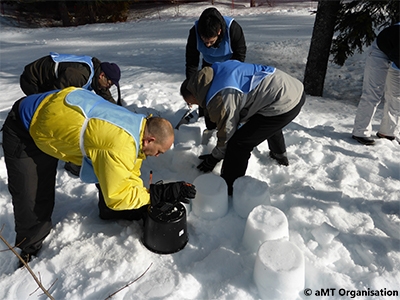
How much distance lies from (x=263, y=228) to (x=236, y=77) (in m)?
1.20

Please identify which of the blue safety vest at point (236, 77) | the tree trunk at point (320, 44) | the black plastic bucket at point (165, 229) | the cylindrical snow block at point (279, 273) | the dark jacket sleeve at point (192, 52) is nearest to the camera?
the cylindrical snow block at point (279, 273)

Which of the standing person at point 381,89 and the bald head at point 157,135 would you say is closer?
the bald head at point 157,135

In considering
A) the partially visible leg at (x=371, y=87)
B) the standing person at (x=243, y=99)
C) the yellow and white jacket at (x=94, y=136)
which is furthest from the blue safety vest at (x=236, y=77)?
the partially visible leg at (x=371, y=87)

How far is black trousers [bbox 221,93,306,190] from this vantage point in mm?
3092

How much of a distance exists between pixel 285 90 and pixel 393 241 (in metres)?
1.51

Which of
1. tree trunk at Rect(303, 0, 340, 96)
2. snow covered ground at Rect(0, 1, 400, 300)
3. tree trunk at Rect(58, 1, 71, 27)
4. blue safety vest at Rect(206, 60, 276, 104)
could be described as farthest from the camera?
tree trunk at Rect(58, 1, 71, 27)

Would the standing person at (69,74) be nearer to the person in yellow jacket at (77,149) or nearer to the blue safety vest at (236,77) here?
the person in yellow jacket at (77,149)

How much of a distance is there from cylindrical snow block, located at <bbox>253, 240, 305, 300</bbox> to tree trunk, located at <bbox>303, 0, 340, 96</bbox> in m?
4.62

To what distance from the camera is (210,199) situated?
9.99 feet

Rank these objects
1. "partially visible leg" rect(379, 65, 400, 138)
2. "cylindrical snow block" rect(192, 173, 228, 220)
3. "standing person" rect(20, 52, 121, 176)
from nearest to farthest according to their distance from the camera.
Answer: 1. "cylindrical snow block" rect(192, 173, 228, 220)
2. "standing person" rect(20, 52, 121, 176)
3. "partially visible leg" rect(379, 65, 400, 138)

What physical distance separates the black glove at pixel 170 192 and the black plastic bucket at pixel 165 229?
15cm

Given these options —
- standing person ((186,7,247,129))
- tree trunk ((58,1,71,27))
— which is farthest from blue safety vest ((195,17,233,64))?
tree trunk ((58,1,71,27))

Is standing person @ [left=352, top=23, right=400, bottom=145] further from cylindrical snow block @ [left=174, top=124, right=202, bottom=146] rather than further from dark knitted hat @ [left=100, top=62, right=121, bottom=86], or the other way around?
dark knitted hat @ [left=100, top=62, right=121, bottom=86]

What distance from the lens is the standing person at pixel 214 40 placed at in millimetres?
3449
